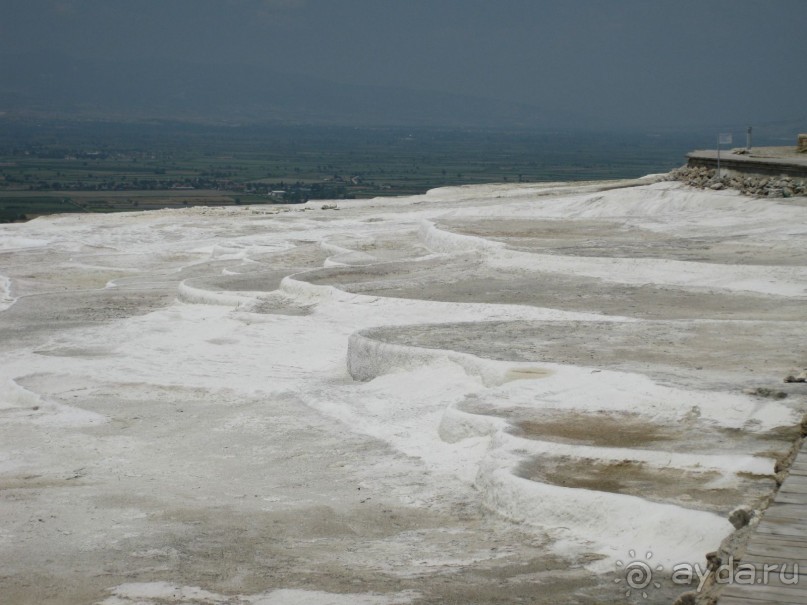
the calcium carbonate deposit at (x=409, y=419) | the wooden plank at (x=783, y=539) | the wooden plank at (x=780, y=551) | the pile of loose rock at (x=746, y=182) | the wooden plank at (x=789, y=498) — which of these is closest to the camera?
the wooden plank at (x=780, y=551)

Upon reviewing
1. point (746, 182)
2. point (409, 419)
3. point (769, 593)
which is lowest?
point (409, 419)

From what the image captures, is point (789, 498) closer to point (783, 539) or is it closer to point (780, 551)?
point (783, 539)

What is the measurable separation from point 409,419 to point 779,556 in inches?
216

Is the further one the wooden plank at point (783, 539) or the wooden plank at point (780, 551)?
the wooden plank at point (783, 539)

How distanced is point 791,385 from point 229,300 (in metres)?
8.68

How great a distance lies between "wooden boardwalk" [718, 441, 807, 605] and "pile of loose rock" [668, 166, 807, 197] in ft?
50.2

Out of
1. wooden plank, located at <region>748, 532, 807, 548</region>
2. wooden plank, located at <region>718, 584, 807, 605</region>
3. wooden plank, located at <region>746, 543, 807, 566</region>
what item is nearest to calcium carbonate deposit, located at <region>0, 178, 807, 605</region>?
wooden plank, located at <region>748, 532, 807, 548</region>

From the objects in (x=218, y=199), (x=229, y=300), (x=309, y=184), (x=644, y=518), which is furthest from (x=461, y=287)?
(x=309, y=184)

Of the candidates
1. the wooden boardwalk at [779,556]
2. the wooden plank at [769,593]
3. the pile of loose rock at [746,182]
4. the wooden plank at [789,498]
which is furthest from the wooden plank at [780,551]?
the pile of loose rock at [746,182]

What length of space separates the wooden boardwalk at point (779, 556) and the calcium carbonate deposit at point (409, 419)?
35cm

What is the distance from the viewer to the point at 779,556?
17.6 feet

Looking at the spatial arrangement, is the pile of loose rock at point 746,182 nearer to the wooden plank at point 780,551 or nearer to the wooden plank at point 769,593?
the wooden plank at point 780,551

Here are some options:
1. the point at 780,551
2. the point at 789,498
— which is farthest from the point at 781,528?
the point at 789,498

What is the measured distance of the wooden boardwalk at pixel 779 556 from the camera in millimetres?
4992
